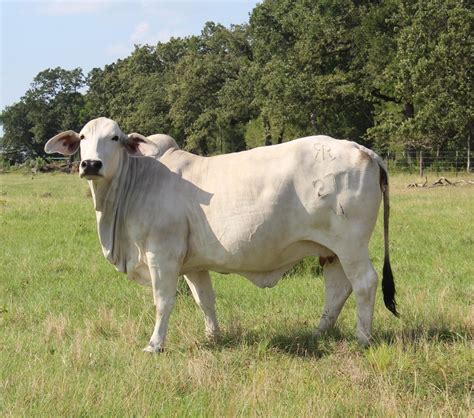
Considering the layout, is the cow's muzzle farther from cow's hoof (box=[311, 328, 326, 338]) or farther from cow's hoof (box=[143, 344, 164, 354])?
cow's hoof (box=[311, 328, 326, 338])

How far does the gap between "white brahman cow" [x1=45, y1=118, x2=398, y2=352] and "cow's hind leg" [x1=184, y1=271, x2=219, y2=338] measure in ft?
0.04

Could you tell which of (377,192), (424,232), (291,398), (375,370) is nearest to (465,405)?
(375,370)

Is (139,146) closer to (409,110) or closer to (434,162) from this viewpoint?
(434,162)

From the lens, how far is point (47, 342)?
5891 millimetres

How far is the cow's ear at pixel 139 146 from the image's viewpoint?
5.96 meters

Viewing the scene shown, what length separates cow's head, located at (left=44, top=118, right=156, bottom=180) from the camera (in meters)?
5.53

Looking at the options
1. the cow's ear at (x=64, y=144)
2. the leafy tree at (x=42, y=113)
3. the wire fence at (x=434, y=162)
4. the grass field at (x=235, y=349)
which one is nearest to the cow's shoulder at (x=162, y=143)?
the cow's ear at (x=64, y=144)

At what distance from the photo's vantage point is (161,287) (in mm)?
5816

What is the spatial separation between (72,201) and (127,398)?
1684 cm

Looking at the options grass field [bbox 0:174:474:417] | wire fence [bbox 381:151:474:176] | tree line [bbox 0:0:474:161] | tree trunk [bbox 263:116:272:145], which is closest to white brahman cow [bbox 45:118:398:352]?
grass field [bbox 0:174:474:417]

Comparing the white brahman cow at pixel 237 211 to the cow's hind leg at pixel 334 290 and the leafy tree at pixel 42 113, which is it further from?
the leafy tree at pixel 42 113

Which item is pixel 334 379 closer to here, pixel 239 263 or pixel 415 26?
pixel 239 263

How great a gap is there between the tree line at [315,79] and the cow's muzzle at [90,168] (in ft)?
85.8

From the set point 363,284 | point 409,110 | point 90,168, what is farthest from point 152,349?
point 409,110
